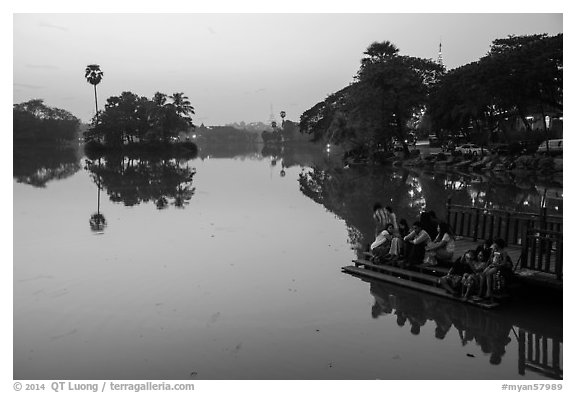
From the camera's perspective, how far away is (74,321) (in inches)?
377

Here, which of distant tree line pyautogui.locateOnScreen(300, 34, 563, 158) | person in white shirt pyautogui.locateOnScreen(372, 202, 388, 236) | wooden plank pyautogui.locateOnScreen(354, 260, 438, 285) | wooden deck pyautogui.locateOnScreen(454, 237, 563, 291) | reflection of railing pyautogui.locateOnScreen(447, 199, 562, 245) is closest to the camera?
wooden deck pyautogui.locateOnScreen(454, 237, 563, 291)

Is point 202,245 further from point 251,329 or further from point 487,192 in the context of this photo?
point 487,192

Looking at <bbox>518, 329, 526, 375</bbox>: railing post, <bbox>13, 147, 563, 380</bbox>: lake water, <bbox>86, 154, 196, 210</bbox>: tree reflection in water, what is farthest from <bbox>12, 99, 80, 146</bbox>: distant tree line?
<bbox>518, 329, 526, 375</bbox>: railing post

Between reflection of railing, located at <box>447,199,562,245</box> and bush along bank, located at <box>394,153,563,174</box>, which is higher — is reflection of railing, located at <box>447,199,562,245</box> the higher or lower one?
the lower one

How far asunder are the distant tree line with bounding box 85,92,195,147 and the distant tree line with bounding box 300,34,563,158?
37727 millimetres

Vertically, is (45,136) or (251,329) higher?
(45,136)

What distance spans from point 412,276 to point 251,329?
4.19 m

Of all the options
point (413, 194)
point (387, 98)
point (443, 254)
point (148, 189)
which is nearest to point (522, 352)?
point (443, 254)

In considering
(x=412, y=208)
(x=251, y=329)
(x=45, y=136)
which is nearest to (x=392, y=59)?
(x=412, y=208)

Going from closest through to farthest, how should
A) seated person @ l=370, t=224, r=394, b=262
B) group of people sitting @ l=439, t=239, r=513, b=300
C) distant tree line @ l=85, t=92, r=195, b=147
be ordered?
1. group of people sitting @ l=439, t=239, r=513, b=300
2. seated person @ l=370, t=224, r=394, b=262
3. distant tree line @ l=85, t=92, r=195, b=147

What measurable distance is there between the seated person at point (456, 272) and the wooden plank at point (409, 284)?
0.16 metres

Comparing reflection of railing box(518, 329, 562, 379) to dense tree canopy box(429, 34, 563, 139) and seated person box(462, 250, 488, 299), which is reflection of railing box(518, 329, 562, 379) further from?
dense tree canopy box(429, 34, 563, 139)

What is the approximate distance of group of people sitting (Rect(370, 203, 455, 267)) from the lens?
11.5 meters
